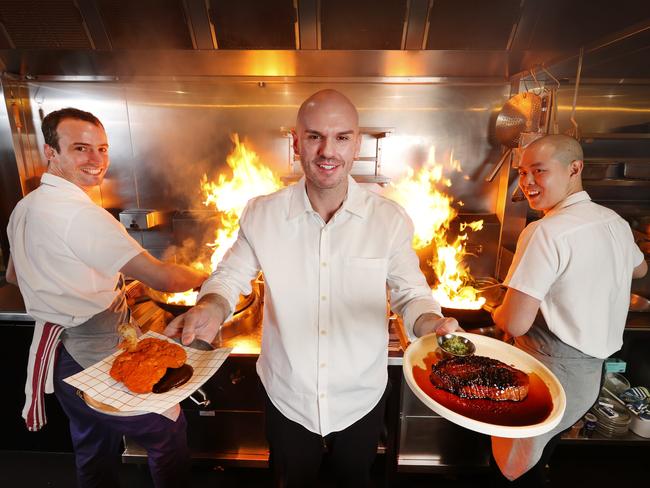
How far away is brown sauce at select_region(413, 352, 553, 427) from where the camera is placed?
1.36 m

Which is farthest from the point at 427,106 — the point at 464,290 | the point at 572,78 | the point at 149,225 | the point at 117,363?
the point at 117,363

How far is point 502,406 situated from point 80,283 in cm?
211

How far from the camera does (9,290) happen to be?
3084 millimetres

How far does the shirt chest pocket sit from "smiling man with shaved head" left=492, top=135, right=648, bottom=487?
0.72 metres

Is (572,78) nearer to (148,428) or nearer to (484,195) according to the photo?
(484,195)

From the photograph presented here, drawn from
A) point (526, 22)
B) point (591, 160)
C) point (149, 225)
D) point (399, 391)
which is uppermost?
point (526, 22)

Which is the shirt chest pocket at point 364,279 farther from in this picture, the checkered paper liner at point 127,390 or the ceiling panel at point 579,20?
the ceiling panel at point 579,20

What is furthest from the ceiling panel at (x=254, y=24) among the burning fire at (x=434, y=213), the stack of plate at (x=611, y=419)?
the stack of plate at (x=611, y=419)

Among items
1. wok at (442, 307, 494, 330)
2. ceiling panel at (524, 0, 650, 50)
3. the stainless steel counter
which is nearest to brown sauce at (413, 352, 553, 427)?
wok at (442, 307, 494, 330)

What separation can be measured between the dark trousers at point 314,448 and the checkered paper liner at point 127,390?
0.57 metres

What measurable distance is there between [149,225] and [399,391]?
247 centimetres

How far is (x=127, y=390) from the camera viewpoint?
1434 millimetres

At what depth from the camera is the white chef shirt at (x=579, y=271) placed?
188 centimetres

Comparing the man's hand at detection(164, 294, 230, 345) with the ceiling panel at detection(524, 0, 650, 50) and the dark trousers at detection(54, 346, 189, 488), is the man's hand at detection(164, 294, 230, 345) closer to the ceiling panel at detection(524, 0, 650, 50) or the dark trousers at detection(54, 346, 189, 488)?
the dark trousers at detection(54, 346, 189, 488)
